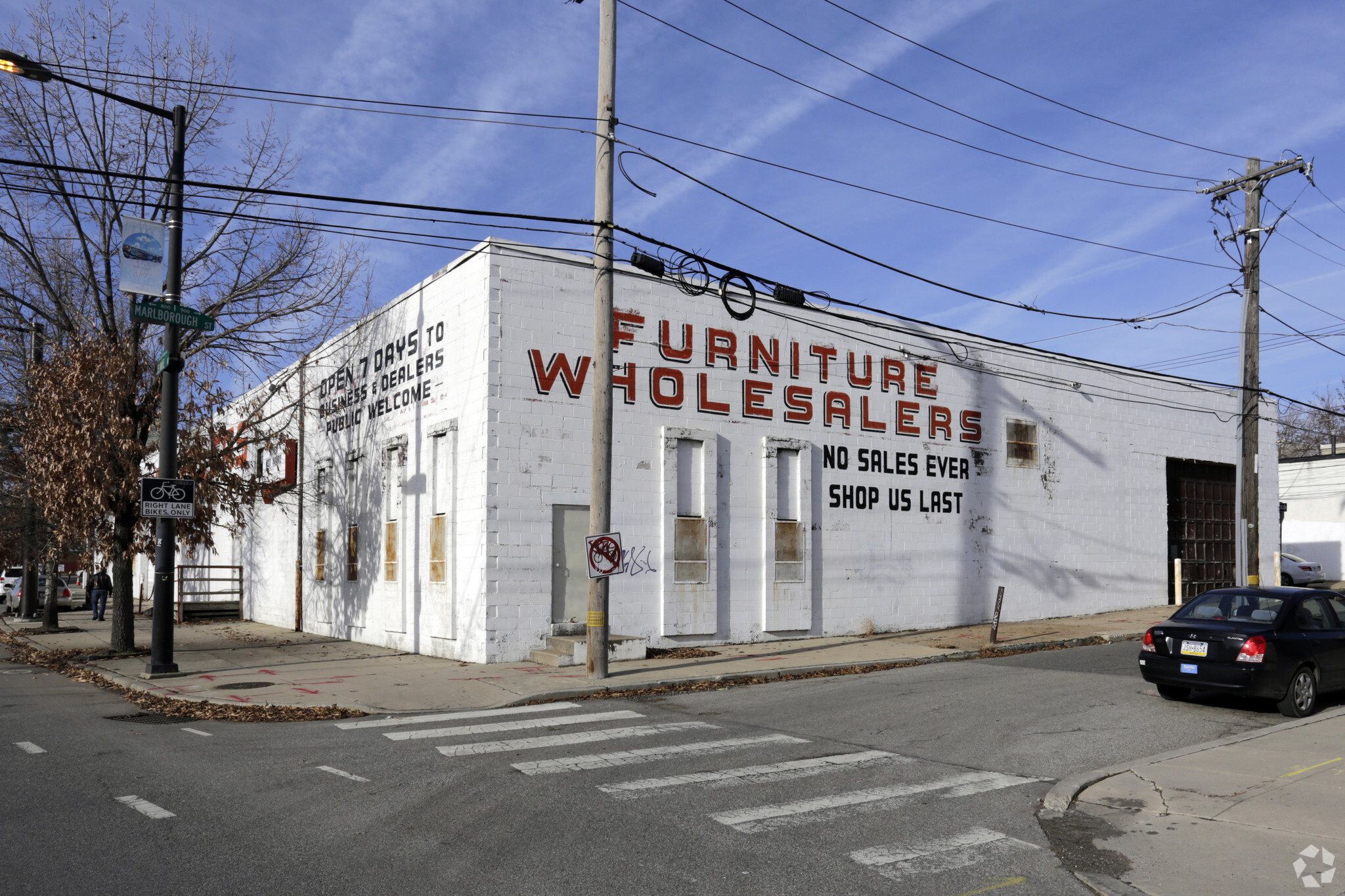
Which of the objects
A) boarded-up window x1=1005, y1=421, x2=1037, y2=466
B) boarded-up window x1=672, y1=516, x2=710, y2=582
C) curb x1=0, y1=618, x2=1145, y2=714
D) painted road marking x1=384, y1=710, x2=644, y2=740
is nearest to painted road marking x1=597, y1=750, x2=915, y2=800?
painted road marking x1=384, y1=710, x2=644, y2=740

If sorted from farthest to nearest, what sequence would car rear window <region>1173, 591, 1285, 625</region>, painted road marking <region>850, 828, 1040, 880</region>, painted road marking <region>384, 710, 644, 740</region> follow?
car rear window <region>1173, 591, 1285, 625</region>
painted road marking <region>384, 710, 644, 740</region>
painted road marking <region>850, 828, 1040, 880</region>

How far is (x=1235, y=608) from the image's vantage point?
497 inches

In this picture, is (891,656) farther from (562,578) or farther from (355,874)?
(355,874)

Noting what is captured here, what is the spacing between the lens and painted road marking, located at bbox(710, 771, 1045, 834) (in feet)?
23.7

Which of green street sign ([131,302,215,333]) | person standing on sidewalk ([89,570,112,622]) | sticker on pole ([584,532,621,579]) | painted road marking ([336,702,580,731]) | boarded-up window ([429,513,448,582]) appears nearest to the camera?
painted road marking ([336,702,580,731])

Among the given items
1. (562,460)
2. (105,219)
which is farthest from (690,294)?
(105,219)

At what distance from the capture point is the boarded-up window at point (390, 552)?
20266 millimetres

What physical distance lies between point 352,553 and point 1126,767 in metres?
17.6

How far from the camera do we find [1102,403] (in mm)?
26797

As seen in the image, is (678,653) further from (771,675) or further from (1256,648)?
(1256,648)

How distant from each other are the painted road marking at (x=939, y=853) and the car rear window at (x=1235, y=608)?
6906mm
